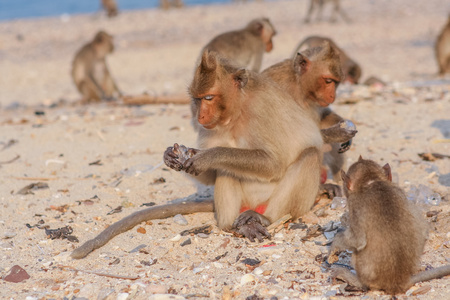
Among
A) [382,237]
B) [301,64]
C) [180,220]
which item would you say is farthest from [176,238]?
[301,64]

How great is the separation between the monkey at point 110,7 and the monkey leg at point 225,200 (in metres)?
20.3

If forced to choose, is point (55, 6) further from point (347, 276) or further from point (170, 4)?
point (347, 276)

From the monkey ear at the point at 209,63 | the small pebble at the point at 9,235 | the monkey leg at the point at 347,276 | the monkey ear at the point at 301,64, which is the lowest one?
the small pebble at the point at 9,235

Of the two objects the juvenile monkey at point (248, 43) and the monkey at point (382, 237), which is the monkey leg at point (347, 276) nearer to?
the monkey at point (382, 237)

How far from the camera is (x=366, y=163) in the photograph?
298 cm

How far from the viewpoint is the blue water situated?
41.2m

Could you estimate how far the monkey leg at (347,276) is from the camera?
2.89 m

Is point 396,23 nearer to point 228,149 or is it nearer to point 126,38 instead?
point 126,38

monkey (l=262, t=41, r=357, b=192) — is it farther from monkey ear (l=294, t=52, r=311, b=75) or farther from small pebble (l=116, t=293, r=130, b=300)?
small pebble (l=116, t=293, r=130, b=300)

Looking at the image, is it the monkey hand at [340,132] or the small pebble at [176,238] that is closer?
the small pebble at [176,238]

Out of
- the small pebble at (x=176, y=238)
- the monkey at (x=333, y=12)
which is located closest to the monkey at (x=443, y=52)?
the monkey at (x=333, y=12)

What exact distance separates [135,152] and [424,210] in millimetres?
2835

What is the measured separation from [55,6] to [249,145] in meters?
43.7

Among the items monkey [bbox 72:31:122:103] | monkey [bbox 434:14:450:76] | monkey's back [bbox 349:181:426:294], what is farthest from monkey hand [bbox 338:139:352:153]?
monkey [bbox 434:14:450:76]
